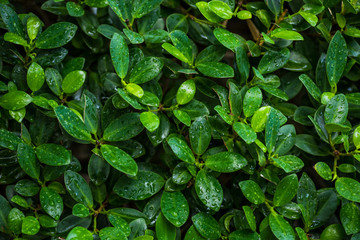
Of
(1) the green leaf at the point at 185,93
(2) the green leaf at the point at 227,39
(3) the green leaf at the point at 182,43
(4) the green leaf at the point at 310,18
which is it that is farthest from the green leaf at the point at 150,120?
(4) the green leaf at the point at 310,18

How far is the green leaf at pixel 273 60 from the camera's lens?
129 centimetres

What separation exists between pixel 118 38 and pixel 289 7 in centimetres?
67

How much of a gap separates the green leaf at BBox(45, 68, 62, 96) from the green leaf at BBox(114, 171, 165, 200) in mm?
338

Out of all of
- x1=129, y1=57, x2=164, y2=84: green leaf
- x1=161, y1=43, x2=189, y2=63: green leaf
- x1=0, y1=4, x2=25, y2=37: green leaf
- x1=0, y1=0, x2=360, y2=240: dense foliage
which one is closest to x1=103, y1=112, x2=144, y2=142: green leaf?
x1=0, y1=0, x2=360, y2=240: dense foliage

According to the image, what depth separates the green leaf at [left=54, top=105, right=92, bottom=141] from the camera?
1.08 meters

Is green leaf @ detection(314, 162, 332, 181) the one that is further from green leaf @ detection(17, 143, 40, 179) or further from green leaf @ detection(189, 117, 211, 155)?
green leaf @ detection(17, 143, 40, 179)

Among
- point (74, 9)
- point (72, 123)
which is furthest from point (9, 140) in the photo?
point (74, 9)

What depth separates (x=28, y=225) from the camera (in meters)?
1.13

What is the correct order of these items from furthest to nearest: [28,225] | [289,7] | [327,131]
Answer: [289,7] → [327,131] → [28,225]

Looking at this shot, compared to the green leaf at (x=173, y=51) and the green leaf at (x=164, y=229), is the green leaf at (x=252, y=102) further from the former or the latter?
the green leaf at (x=164, y=229)

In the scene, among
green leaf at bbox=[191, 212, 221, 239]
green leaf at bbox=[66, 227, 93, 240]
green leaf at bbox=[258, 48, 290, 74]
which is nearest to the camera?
green leaf at bbox=[66, 227, 93, 240]

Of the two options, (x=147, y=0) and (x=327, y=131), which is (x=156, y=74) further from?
(x=327, y=131)

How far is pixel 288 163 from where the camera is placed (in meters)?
1.18

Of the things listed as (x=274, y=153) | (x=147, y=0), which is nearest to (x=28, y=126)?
(x=147, y=0)
